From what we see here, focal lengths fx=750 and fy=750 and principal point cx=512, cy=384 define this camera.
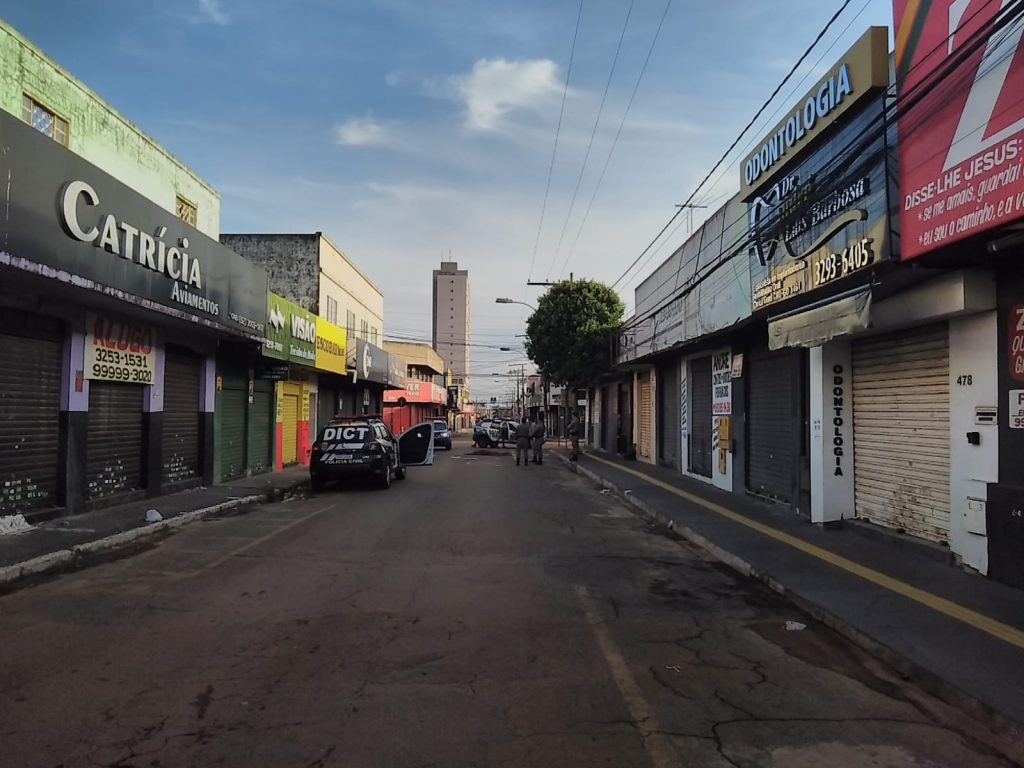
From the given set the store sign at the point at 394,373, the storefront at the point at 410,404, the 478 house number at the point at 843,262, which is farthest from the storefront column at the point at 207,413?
the storefront at the point at 410,404

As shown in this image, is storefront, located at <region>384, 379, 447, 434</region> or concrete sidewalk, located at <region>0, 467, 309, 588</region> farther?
storefront, located at <region>384, 379, 447, 434</region>

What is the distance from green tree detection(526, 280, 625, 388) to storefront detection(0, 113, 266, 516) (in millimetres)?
18804

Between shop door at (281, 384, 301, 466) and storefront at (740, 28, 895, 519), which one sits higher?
storefront at (740, 28, 895, 519)

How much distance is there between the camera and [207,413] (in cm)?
1761

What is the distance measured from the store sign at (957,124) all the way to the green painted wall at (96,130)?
11.1 meters

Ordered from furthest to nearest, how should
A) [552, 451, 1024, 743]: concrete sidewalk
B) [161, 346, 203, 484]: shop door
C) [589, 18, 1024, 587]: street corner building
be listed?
1. [161, 346, 203, 484]: shop door
2. [589, 18, 1024, 587]: street corner building
3. [552, 451, 1024, 743]: concrete sidewalk

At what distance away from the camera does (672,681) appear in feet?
16.5

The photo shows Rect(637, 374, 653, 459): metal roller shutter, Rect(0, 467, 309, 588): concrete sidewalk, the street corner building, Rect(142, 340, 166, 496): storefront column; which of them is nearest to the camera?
the street corner building

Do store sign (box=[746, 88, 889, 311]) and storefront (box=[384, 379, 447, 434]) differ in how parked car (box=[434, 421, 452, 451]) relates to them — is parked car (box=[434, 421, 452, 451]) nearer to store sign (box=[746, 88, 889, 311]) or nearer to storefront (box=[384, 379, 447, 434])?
storefront (box=[384, 379, 447, 434])

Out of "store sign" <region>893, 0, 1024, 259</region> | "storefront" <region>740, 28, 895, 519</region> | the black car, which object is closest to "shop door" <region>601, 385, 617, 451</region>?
the black car

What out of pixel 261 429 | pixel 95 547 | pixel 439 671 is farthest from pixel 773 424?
pixel 261 429

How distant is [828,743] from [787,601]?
3.47 m

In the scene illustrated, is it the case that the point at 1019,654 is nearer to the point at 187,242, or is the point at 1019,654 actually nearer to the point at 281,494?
the point at 187,242

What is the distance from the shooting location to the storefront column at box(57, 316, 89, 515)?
39.2 feet
